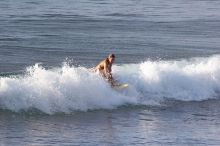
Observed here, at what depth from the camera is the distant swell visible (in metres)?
22.2

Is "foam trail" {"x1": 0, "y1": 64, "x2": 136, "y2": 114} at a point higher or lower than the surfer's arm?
lower

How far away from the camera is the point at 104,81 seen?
2430 centimetres

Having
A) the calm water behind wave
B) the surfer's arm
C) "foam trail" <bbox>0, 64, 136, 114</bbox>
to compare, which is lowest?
"foam trail" <bbox>0, 64, 136, 114</bbox>

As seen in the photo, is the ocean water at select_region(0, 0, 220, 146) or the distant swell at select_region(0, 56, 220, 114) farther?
the distant swell at select_region(0, 56, 220, 114)

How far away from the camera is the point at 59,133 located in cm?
1969

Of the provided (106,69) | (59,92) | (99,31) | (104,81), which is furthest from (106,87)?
(99,31)

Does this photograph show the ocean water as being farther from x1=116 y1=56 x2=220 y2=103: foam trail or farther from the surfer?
the surfer

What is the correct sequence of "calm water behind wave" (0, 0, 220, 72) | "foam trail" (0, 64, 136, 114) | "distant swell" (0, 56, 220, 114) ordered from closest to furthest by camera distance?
1. "foam trail" (0, 64, 136, 114)
2. "distant swell" (0, 56, 220, 114)
3. "calm water behind wave" (0, 0, 220, 72)

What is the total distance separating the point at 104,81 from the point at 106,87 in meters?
0.22

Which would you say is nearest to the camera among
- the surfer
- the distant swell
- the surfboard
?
the distant swell

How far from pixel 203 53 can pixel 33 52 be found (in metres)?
7.69

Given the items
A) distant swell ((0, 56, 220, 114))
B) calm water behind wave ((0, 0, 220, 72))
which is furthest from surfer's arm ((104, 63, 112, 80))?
calm water behind wave ((0, 0, 220, 72))

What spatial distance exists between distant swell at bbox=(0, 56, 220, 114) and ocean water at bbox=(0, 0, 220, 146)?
3cm

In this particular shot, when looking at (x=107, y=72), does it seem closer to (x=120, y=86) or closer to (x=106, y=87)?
(x=106, y=87)
